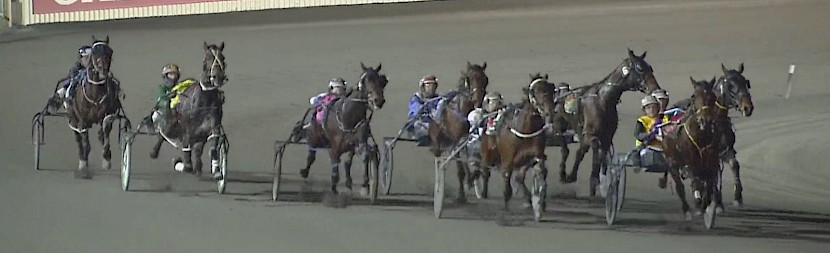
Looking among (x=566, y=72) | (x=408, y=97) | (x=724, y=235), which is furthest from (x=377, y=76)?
(x=724, y=235)

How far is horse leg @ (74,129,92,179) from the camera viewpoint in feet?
19.0

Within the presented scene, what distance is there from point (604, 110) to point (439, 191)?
83 cm

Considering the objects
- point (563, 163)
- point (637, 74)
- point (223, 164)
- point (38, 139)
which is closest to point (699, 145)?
point (637, 74)

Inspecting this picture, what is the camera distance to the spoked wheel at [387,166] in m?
5.34

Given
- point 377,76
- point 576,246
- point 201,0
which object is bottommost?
point 576,246

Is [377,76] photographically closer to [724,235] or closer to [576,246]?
[576,246]

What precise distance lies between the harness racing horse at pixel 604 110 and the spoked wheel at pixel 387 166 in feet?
2.65

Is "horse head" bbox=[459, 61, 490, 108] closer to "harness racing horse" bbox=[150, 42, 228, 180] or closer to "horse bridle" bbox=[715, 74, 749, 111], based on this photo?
"horse bridle" bbox=[715, 74, 749, 111]

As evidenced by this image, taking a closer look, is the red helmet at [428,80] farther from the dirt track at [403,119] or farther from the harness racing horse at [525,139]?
the harness racing horse at [525,139]

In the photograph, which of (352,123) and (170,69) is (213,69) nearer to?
(170,69)

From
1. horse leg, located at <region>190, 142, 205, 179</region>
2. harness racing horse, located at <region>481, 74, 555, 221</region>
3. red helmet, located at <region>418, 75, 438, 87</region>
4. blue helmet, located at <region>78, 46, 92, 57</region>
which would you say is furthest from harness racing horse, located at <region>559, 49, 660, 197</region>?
blue helmet, located at <region>78, 46, 92, 57</region>

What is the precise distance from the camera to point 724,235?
4.80 metres

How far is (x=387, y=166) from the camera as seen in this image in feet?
17.6

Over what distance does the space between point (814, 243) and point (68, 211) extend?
3.49 m
